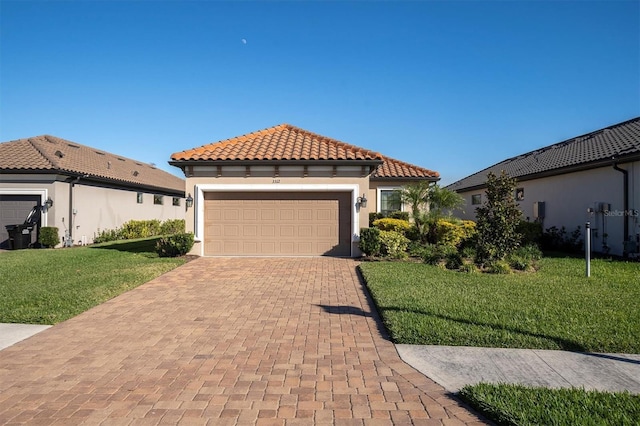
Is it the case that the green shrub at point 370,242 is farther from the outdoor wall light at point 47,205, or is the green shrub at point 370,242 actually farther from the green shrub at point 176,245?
the outdoor wall light at point 47,205

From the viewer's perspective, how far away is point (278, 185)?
1382cm

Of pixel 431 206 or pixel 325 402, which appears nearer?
pixel 325 402

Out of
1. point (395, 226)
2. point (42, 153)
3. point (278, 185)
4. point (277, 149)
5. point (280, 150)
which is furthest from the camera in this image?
point (42, 153)

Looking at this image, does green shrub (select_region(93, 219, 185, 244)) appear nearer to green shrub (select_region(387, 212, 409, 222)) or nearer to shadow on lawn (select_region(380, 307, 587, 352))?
green shrub (select_region(387, 212, 409, 222))

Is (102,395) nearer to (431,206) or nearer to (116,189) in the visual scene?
(431,206)

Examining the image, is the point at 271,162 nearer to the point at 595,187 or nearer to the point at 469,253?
the point at 469,253

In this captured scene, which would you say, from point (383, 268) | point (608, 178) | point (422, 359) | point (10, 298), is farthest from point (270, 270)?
point (608, 178)

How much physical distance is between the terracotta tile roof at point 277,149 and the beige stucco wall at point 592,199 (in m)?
7.95

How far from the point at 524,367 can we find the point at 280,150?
1152 cm

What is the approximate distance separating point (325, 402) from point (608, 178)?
567 inches

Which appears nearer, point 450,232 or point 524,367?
point 524,367

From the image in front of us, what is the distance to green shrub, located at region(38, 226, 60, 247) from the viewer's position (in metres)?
15.8

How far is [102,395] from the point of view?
12.3 feet

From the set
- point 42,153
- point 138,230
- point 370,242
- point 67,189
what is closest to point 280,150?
point 370,242
